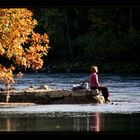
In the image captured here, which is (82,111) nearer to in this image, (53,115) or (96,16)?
(53,115)

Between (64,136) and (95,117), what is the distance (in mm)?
9184

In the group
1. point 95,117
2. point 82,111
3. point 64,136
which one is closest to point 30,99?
point 82,111

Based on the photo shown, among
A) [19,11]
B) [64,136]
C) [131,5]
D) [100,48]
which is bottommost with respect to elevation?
[64,136]

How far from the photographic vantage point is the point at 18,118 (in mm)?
17406

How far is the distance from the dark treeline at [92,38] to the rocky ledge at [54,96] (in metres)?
37.7

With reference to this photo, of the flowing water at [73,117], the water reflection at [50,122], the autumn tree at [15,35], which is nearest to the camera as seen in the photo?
the water reflection at [50,122]

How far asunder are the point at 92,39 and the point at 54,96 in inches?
1999

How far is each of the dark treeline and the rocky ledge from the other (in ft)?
124

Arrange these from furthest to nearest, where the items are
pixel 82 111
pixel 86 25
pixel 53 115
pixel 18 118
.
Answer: pixel 86 25 → pixel 82 111 → pixel 53 115 → pixel 18 118

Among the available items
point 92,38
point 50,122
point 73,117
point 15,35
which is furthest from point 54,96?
point 92,38

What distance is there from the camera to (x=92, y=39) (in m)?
73.9

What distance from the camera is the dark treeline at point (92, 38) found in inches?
2694

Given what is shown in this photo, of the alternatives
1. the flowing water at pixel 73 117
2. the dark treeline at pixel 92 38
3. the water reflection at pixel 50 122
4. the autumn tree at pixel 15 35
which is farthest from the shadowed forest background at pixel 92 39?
the water reflection at pixel 50 122

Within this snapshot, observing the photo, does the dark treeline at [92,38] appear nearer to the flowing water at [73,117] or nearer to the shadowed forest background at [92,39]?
the shadowed forest background at [92,39]
